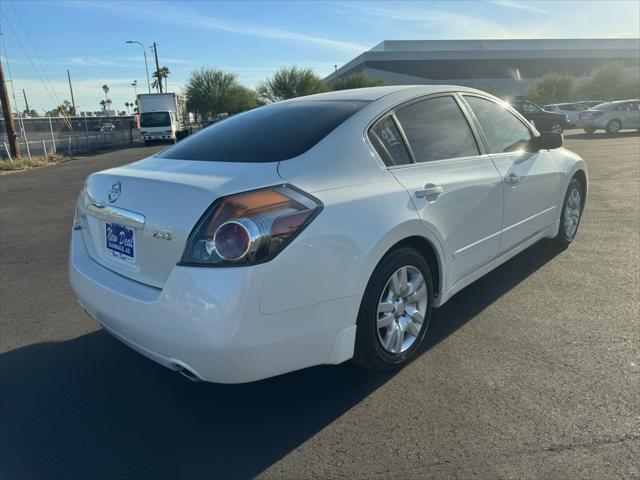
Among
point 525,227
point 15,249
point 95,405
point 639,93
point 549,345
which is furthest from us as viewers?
Result: point 639,93

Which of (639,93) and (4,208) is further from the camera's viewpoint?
(639,93)

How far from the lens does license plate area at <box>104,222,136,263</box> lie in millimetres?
2622

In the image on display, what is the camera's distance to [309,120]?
A: 312cm

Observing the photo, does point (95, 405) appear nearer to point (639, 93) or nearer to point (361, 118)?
point (361, 118)

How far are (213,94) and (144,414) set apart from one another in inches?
2312

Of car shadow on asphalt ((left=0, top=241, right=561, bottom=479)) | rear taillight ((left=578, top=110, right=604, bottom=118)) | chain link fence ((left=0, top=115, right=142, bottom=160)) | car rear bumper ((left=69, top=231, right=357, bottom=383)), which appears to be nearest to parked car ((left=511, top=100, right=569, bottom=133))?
rear taillight ((left=578, top=110, right=604, bottom=118))

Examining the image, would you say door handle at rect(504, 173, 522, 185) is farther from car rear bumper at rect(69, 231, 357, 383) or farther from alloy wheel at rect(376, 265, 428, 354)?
car rear bumper at rect(69, 231, 357, 383)

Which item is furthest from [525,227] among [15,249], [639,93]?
[639,93]

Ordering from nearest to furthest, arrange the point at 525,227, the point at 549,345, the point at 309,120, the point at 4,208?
the point at 309,120 → the point at 549,345 → the point at 525,227 → the point at 4,208

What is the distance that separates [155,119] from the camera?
3475 cm

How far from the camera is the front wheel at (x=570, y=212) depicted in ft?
16.6

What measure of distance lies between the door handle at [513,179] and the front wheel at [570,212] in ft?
4.33

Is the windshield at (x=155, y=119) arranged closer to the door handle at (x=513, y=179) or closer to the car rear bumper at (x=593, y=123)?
the car rear bumper at (x=593, y=123)

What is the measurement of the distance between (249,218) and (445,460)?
4.72 feet
